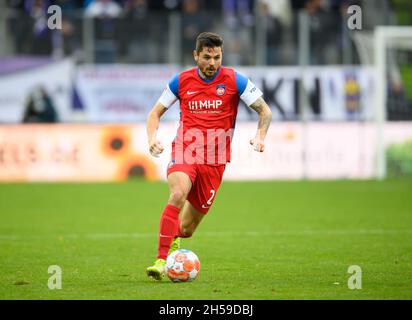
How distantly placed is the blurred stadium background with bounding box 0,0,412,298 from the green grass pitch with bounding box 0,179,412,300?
1341mm

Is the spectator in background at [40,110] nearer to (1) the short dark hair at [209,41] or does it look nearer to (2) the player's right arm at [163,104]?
(2) the player's right arm at [163,104]

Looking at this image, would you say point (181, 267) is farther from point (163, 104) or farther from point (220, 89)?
point (220, 89)

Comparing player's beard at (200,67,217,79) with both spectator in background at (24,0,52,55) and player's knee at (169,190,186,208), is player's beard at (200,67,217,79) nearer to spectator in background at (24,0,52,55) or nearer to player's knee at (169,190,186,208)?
player's knee at (169,190,186,208)

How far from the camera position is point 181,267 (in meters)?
8.83

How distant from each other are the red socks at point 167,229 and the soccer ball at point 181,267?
0.46ft

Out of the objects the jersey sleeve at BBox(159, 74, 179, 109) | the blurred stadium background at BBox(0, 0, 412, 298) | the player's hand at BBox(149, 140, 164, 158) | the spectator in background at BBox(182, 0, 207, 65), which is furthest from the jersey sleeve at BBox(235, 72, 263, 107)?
the spectator in background at BBox(182, 0, 207, 65)

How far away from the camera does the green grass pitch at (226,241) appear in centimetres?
851

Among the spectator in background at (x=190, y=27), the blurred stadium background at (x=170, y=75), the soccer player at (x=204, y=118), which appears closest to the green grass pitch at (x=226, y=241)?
the soccer player at (x=204, y=118)

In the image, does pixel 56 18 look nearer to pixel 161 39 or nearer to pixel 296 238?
pixel 161 39

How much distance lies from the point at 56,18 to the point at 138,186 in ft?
16.4

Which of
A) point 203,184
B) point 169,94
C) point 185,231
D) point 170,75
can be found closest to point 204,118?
point 169,94

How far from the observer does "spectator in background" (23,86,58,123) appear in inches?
950

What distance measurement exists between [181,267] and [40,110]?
16.1 metres

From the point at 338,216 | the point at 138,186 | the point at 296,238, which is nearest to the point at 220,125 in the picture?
the point at 296,238
